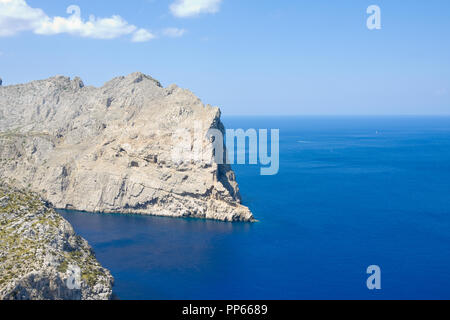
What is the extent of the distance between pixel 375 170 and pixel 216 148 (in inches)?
3368

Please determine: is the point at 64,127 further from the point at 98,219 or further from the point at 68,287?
the point at 68,287

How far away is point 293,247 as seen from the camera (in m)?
88.1

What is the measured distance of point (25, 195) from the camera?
68.3m

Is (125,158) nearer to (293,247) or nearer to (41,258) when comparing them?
(293,247)

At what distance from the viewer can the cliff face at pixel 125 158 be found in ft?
367

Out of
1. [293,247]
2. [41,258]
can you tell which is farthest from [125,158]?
[41,258]

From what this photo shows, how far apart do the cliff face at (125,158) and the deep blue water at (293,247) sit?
5864 millimetres

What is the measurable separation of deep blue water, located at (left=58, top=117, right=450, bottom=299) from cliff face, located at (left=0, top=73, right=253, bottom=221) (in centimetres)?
586

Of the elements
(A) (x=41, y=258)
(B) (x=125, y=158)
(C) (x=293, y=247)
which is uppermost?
(B) (x=125, y=158)

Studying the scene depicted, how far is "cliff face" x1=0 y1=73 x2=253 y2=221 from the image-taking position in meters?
112

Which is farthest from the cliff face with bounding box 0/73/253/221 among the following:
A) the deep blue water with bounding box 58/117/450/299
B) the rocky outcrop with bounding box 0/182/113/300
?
the rocky outcrop with bounding box 0/182/113/300

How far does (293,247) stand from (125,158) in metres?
55.4

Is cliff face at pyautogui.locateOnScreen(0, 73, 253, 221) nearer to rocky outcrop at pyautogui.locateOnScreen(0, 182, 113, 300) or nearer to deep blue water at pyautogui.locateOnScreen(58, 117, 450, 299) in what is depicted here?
deep blue water at pyautogui.locateOnScreen(58, 117, 450, 299)
